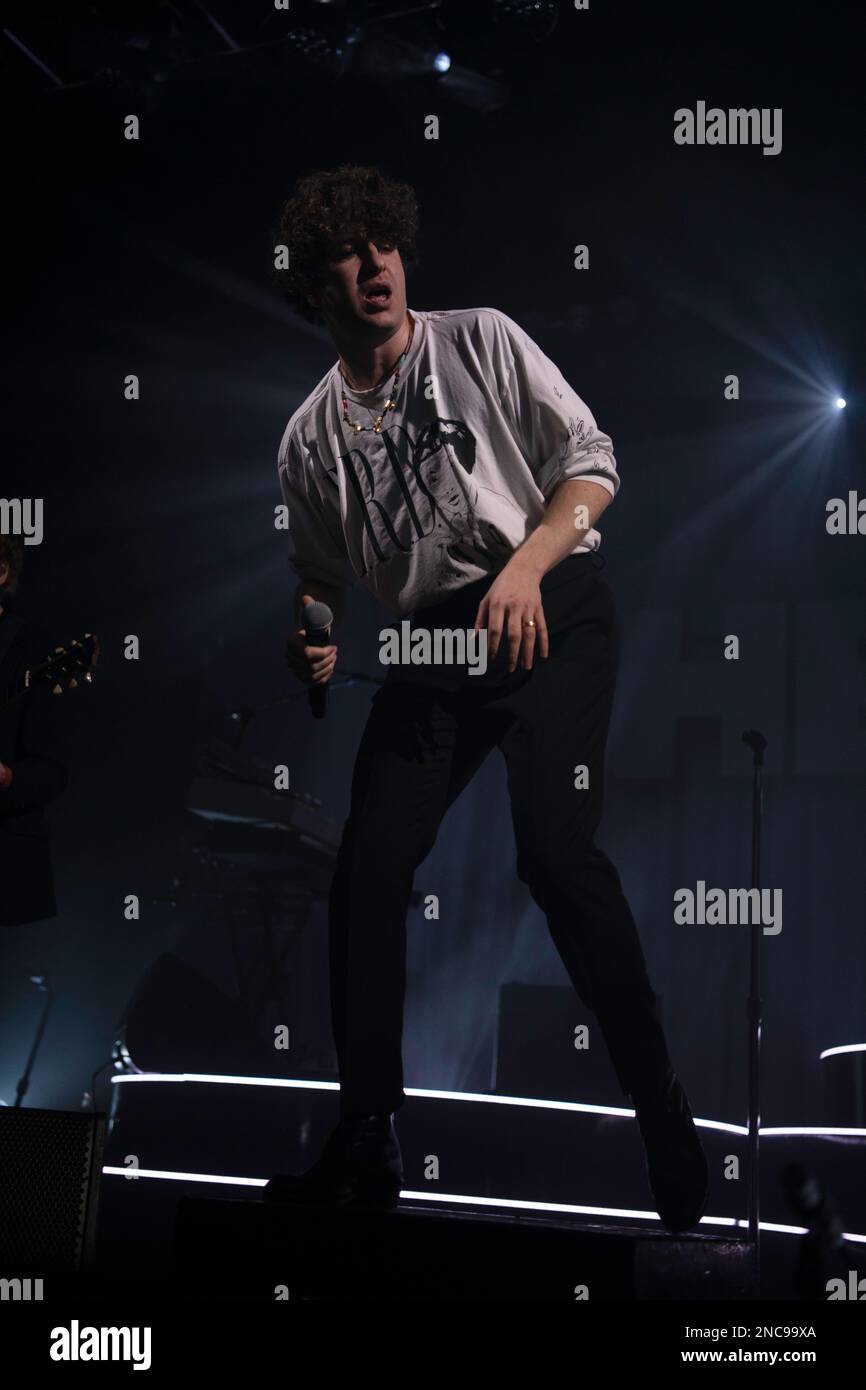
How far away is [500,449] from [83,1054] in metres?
3.60

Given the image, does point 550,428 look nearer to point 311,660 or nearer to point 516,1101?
point 311,660

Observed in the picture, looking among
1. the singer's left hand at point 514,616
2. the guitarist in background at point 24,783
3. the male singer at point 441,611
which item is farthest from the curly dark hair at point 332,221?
the guitarist in background at point 24,783

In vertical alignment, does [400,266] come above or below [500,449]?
above

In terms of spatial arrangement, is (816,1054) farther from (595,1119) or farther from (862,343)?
(862,343)

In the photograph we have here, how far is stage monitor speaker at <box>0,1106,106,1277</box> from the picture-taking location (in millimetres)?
1967

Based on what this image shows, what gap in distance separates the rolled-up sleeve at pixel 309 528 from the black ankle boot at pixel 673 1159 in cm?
143

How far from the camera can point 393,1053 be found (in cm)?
237

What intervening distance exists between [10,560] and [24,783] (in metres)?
0.71

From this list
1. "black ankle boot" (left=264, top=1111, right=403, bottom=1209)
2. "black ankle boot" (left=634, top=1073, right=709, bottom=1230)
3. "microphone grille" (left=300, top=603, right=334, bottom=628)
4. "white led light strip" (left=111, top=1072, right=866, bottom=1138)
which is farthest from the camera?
"white led light strip" (left=111, top=1072, right=866, bottom=1138)

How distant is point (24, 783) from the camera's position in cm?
319

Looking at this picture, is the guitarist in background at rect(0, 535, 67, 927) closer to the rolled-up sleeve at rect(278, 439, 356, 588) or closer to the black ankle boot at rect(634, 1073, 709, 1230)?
the rolled-up sleeve at rect(278, 439, 356, 588)

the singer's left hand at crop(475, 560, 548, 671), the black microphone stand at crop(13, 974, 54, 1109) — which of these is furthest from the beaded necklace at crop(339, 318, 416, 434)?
the black microphone stand at crop(13, 974, 54, 1109)

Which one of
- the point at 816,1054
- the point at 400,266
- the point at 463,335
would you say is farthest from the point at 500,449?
the point at 816,1054

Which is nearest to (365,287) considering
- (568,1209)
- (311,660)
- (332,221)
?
(332,221)
